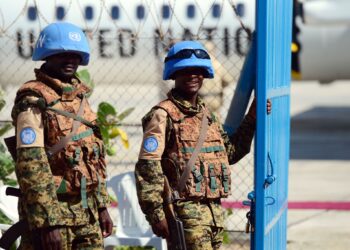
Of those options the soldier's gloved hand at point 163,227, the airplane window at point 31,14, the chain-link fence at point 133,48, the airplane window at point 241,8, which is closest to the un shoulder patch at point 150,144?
the soldier's gloved hand at point 163,227

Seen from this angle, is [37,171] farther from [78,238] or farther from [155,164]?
[155,164]

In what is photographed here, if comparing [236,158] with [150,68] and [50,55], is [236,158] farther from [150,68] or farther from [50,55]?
[150,68]

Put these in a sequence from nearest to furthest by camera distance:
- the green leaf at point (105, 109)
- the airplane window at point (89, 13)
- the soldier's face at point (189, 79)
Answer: the soldier's face at point (189, 79), the green leaf at point (105, 109), the airplane window at point (89, 13)

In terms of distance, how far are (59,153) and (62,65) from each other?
446 mm

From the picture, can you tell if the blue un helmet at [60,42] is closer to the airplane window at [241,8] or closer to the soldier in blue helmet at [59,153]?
the soldier in blue helmet at [59,153]

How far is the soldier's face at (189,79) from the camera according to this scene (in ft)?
17.0

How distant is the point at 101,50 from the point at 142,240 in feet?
35.1

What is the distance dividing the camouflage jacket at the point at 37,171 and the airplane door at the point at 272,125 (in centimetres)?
101

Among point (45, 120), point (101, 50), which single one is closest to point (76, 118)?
point (45, 120)

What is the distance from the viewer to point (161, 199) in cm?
500

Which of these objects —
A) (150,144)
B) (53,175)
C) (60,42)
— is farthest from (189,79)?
(53,175)

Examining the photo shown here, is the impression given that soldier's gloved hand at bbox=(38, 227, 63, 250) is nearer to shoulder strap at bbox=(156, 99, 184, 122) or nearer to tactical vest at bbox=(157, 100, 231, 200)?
tactical vest at bbox=(157, 100, 231, 200)

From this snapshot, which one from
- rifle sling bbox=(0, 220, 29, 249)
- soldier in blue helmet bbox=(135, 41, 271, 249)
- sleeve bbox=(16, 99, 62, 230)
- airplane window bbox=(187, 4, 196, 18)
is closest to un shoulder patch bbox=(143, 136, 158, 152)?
soldier in blue helmet bbox=(135, 41, 271, 249)

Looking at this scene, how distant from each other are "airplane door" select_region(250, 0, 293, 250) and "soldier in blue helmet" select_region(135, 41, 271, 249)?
0.66 feet
